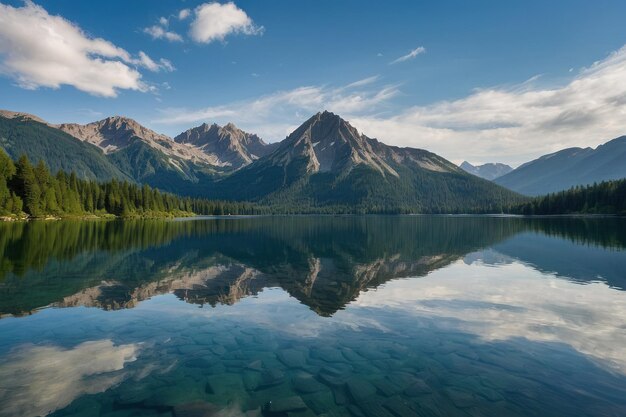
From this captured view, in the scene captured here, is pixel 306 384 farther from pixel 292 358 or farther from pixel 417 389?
pixel 417 389

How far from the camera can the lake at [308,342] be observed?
14.0 metres

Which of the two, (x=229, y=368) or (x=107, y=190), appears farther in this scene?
(x=107, y=190)

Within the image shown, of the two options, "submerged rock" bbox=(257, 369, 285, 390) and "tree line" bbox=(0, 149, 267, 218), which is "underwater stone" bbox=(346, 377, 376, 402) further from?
"tree line" bbox=(0, 149, 267, 218)

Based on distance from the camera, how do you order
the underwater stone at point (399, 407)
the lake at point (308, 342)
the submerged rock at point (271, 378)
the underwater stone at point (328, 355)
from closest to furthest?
the underwater stone at point (399, 407) < the lake at point (308, 342) < the submerged rock at point (271, 378) < the underwater stone at point (328, 355)

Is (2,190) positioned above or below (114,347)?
above

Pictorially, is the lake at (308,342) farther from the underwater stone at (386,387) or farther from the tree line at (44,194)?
the tree line at (44,194)

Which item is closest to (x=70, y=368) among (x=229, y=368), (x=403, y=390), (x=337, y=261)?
(x=229, y=368)

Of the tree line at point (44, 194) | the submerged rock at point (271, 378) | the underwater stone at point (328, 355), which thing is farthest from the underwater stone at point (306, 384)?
the tree line at point (44, 194)

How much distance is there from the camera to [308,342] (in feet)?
68.0

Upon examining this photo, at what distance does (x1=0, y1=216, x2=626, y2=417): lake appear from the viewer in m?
14.0

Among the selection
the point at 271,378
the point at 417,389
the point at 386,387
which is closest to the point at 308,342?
the point at 271,378

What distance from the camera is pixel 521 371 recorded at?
17.0 meters

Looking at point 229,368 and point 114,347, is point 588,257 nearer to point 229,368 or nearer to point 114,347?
point 229,368

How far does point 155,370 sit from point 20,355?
23.9ft
